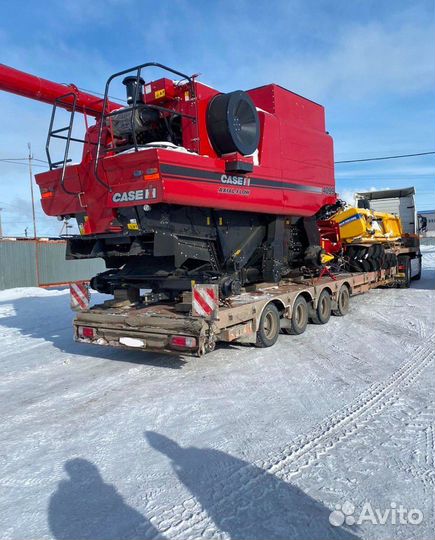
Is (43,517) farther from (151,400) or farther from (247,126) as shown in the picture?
(247,126)

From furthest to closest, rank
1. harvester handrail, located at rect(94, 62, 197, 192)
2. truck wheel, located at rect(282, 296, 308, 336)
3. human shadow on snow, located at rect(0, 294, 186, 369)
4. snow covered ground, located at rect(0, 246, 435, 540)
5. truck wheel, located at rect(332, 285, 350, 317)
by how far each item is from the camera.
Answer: truck wheel, located at rect(332, 285, 350, 317)
truck wheel, located at rect(282, 296, 308, 336)
human shadow on snow, located at rect(0, 294, 186, 369)
harvester handrail, located at rect(94, 62, 197, 192)
snow covered ground, located at rect(0, 246, 435, 540)

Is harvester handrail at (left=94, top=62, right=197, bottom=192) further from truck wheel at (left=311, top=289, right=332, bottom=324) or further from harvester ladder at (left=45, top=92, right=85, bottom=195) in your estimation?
truck wheel at (left=311, top=289, right=332, bottom=324)

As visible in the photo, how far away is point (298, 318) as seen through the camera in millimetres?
8477

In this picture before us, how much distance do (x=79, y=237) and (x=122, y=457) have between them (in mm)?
4051

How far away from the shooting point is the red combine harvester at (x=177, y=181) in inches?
237

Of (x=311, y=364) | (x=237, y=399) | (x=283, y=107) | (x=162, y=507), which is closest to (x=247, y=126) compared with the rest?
(x=283, y=107)

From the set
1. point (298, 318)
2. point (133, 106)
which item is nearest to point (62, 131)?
point (133, 106)

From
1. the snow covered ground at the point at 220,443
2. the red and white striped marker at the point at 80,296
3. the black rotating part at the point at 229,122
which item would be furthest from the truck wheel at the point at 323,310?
the red and white striped marker at the point at 80,296

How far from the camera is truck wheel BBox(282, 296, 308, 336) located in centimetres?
824

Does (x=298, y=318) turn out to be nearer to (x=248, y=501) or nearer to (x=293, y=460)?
(x=293, y=460)

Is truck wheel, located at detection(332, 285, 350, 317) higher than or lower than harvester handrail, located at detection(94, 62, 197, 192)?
lower

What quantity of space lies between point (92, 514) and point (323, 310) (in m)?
7.06

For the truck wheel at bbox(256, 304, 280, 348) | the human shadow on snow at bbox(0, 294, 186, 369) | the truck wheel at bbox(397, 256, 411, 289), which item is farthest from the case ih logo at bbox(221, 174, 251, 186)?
the truck wheel at bbox(397, 256, 411, 289)

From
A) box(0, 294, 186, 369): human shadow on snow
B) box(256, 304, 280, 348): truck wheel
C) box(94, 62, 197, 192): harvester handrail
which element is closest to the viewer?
box(94, 62, 197, 192): harvester handrail
